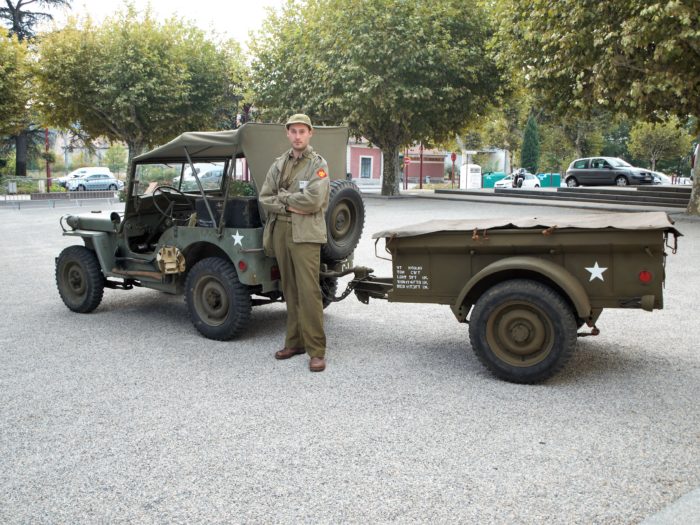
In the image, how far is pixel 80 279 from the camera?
7520 mm

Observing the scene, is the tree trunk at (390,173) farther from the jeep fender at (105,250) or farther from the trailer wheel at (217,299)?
the trailer wheel at (217,299)

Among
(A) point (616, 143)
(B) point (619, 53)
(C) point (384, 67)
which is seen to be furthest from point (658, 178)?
(A) point (616, 143)

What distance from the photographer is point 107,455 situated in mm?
3711

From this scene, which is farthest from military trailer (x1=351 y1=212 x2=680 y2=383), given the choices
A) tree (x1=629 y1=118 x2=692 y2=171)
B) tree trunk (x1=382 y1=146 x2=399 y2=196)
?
tree (x1=629 y1=118 x2=692 y2=171)

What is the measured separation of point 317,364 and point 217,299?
142 centimetres

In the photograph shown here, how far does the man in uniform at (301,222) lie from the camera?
210 inches

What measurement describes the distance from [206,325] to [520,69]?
54.8 ft

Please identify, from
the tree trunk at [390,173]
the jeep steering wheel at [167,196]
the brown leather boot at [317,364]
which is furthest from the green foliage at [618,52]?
the tree trunk at [390,173]

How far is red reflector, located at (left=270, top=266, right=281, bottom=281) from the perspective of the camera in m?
6.04

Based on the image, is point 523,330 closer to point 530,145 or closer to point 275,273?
point 275,273

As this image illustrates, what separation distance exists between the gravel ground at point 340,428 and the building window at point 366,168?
5836cm

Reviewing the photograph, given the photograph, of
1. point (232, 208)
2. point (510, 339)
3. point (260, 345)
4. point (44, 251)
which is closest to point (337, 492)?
point (510, 339)

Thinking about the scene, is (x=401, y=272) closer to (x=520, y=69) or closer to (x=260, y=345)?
(x=260, y=345)

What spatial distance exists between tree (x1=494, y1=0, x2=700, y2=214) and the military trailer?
1048 centimetres
